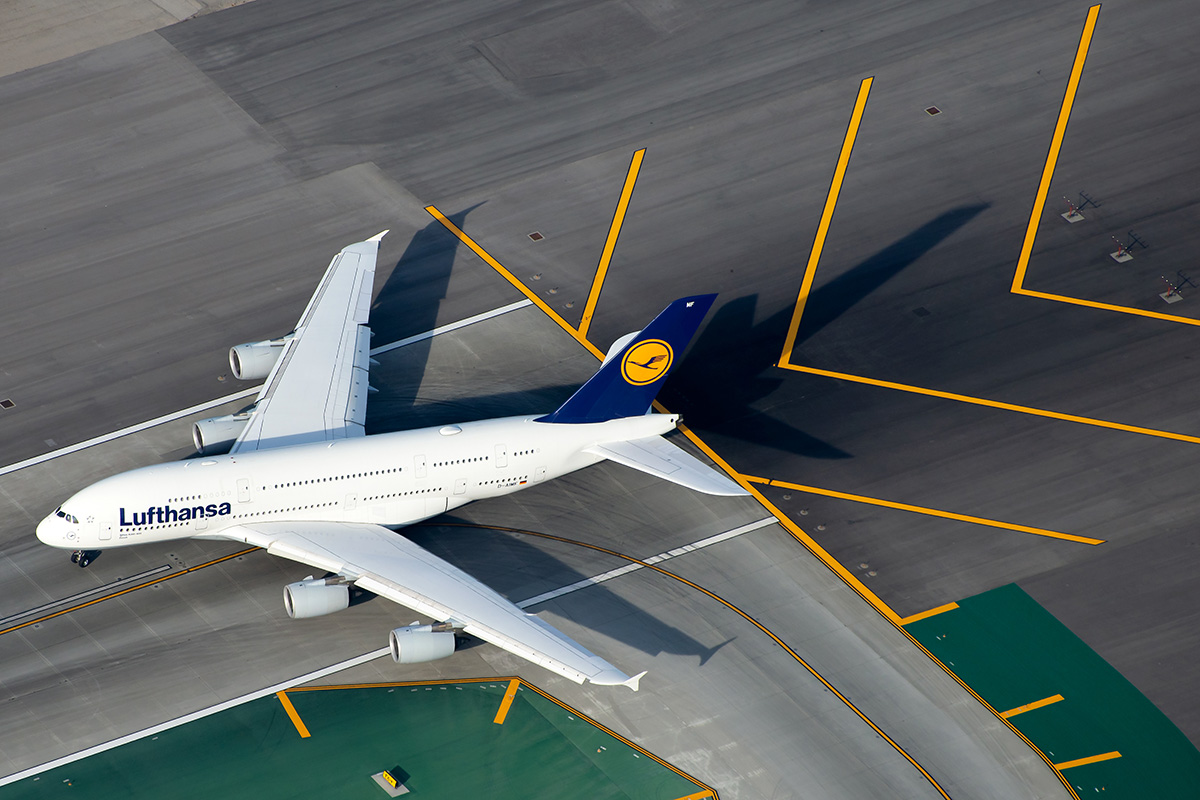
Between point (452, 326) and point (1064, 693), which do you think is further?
point (452, 326)

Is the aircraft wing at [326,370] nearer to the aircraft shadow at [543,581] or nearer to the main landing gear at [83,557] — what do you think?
the aircraft shadow at [543,581]

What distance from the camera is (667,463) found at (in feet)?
191

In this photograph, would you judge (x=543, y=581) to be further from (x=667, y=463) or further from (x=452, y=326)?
(x=452, y=326)

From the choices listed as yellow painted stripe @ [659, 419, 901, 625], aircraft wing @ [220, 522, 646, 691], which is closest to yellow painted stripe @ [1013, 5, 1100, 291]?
yellow painted stripe @ [659, 419, 901, 625]

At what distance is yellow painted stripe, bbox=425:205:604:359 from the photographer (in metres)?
69.2

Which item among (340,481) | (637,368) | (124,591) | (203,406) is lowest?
(124,591)

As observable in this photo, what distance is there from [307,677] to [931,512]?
26.4m

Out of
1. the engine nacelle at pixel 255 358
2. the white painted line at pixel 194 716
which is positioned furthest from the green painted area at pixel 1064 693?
the engine nacelle at pixel 255 358

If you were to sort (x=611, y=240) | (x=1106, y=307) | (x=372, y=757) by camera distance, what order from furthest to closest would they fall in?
(x=611, y=240) < (x=1106, y=307) < (x=372, y=757)

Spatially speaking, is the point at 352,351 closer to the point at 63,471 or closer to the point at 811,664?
the point at 63,471

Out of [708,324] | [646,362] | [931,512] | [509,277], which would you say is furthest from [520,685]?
[509,277]

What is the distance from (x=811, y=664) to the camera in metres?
56.6

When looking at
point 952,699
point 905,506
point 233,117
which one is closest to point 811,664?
point 952,699

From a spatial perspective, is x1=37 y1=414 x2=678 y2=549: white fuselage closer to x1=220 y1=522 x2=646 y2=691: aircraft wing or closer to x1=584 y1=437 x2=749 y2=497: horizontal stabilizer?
x1=584 y1=437 x2=749 y2=497: horizontal stabilizer
